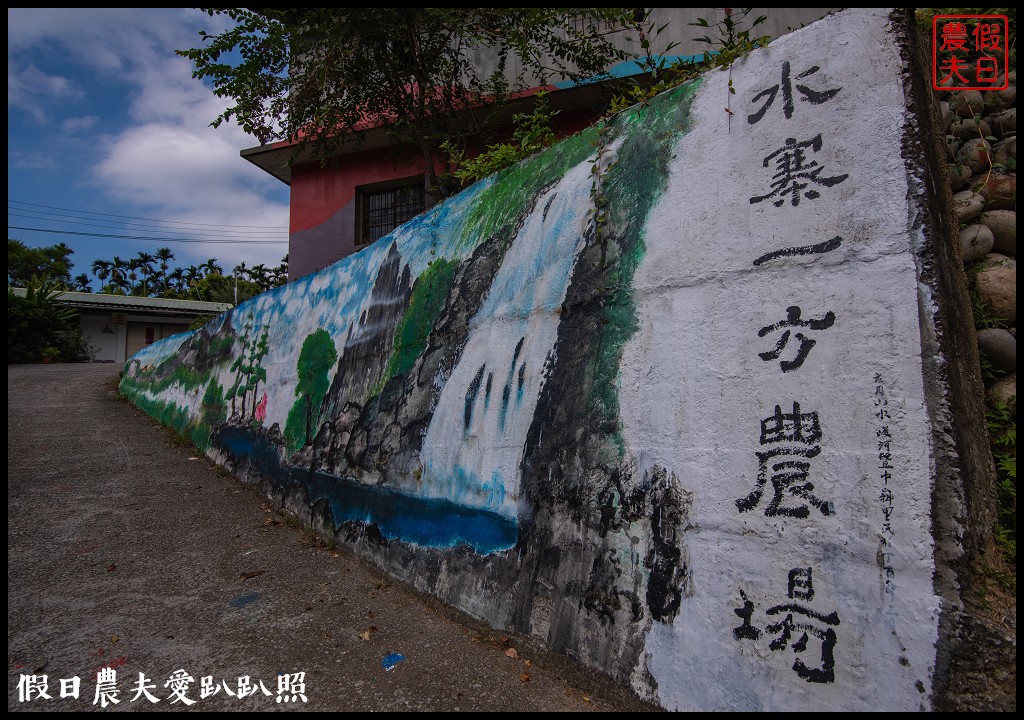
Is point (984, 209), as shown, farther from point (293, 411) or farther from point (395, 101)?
point (395, 101)

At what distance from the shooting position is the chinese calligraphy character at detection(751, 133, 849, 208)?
2.19 metres

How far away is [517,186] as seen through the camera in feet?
12.1

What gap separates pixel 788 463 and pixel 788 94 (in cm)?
149

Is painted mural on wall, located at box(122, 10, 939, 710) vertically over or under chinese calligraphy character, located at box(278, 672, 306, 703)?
over

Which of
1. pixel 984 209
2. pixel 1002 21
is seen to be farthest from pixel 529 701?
pixel 1002 21

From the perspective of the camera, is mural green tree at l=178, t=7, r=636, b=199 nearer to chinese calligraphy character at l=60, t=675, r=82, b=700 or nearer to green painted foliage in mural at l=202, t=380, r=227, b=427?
green painted foliage in mural at l=202, t=380, r=227, b=427

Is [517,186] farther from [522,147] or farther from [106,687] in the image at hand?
[106,687]

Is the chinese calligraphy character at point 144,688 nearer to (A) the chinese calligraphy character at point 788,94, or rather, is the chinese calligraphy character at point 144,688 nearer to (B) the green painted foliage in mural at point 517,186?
(B) the green painted foliage in mural at point 517,186

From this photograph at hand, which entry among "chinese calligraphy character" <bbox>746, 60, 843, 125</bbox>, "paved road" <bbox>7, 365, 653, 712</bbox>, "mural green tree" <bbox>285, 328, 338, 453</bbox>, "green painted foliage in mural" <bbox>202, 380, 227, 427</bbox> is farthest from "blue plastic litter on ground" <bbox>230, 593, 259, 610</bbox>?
"green painted foliage in mural" <bbox>202, 380, 227, 427</bbox>

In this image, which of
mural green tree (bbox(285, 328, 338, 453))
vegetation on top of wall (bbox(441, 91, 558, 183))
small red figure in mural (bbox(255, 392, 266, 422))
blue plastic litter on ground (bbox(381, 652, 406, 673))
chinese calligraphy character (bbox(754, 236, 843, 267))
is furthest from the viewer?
small red figure in mural (bbox(255, 392, 266, 422))

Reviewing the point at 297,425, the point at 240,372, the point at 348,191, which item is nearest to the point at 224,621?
the point at 297,425

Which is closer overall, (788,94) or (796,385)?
(796,385)

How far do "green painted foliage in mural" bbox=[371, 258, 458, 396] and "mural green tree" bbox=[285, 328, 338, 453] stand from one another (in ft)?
3.04

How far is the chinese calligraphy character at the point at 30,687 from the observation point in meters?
2.34
